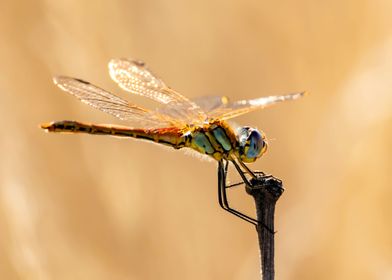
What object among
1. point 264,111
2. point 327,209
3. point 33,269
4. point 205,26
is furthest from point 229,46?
point 33,269

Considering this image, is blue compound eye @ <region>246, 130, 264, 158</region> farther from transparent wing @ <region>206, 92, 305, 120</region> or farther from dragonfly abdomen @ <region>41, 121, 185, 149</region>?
dragonfly abdomen @ <region>41, 121, 185, 149</region>

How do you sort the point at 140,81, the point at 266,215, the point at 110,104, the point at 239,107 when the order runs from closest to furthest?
the point at 266,215 → the point at 239,107 → the point at 110,104 → the point at 140,81

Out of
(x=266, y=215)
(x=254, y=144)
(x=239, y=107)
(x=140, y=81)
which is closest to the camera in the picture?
(x=266, y=215)

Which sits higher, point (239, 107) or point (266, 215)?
point (239, 107)

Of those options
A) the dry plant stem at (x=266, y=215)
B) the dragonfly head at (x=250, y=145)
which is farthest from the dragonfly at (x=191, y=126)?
the dry plant stem at (x=266, y=215)

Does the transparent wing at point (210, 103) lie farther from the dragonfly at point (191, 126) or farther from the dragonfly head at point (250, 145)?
the dragonfly head at point (250, 145)

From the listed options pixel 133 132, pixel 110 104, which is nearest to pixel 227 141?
pixel 133 132

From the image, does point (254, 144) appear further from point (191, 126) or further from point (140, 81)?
point (140, 81)

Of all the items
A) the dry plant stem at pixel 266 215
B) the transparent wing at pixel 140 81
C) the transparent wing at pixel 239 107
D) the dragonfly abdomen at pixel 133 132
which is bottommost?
the dry plant stem at pixel 266 215
